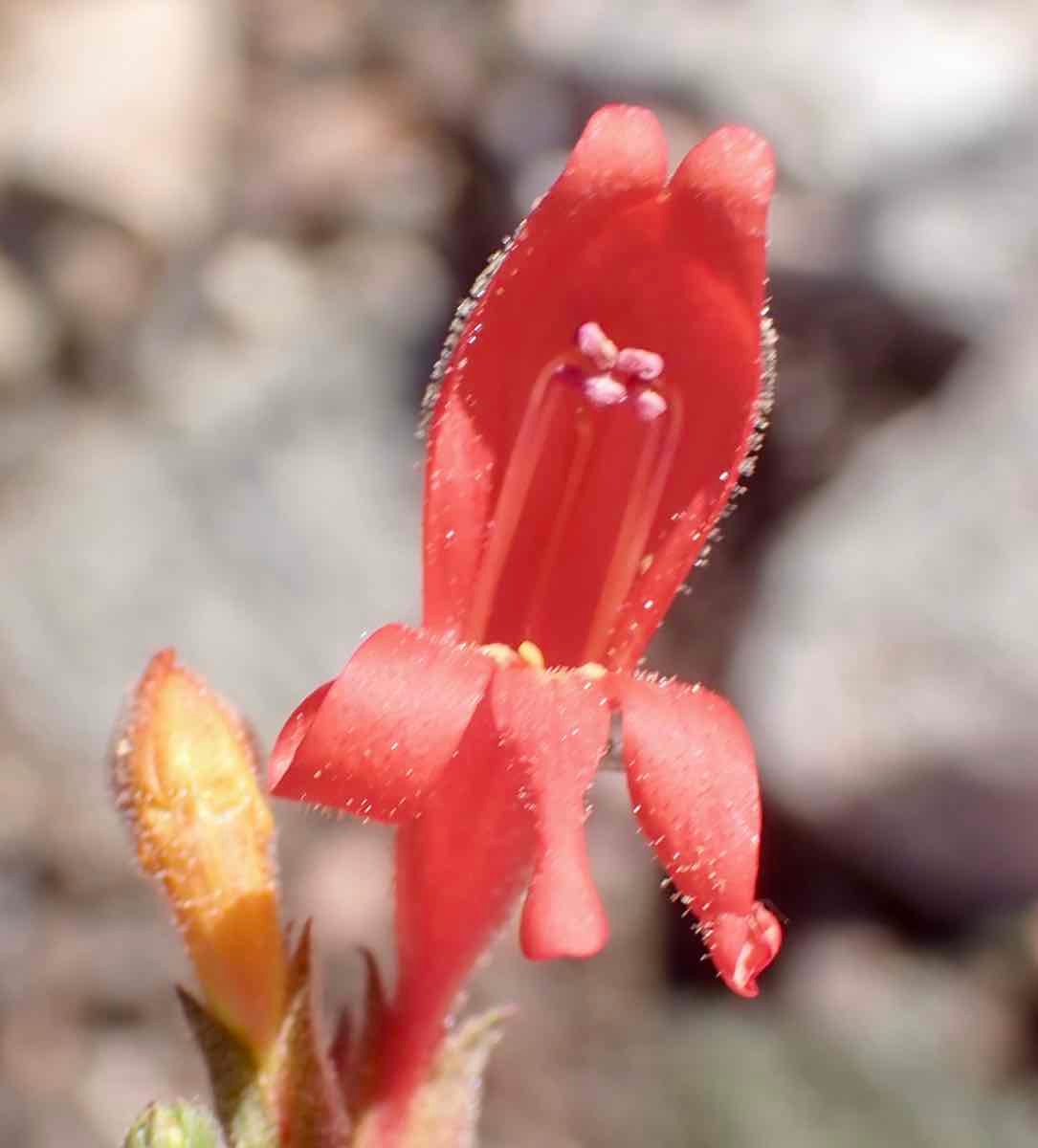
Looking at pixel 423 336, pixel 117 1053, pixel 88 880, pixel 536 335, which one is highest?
pixel 536 335

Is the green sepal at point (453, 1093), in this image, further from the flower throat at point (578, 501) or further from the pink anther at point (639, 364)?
the pink anther at point (639, 364)

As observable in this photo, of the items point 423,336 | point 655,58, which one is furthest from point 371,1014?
point 655,58

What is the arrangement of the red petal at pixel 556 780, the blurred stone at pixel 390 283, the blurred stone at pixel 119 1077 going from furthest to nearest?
the blurred stone at pixel 390 283, the blurred stone at pixel 119 1077, the red petal at pixel 556 780

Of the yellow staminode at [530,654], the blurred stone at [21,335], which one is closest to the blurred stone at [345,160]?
the blurred stone at [21,335]

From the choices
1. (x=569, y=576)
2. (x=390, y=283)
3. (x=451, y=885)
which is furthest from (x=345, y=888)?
(x=569, y=576)

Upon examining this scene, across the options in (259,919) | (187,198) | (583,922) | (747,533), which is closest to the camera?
(583,922)

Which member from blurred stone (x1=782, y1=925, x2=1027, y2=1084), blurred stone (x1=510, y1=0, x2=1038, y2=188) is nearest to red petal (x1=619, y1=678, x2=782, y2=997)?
blurred stone (x1=782, y1=925, x2=1027, y2=1084)

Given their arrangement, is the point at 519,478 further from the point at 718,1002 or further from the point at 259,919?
the point at 718,1002
